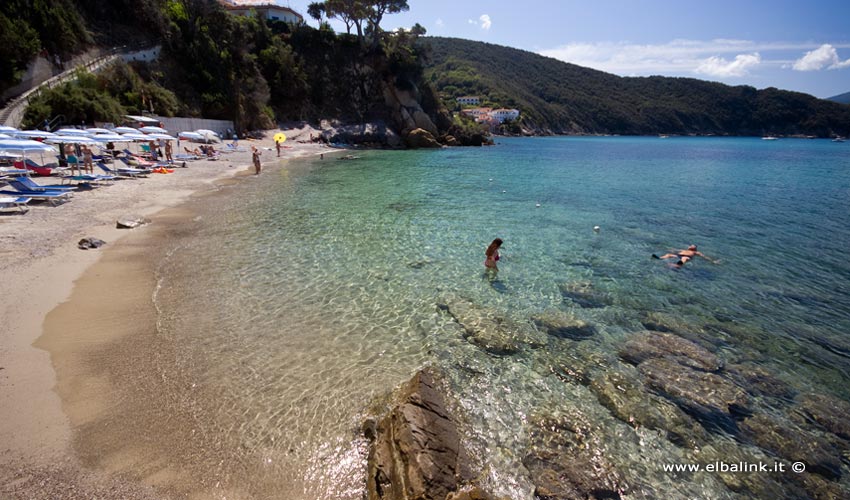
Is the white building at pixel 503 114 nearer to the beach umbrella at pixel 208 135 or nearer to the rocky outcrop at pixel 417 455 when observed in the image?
the beach umbrella at pixel 208 135

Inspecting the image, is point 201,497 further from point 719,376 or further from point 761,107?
point 761,107

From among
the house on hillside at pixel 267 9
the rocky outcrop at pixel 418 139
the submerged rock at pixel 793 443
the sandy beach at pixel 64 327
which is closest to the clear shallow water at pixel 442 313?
the sandy beach at pixel 64 327

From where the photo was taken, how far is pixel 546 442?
4.90 m

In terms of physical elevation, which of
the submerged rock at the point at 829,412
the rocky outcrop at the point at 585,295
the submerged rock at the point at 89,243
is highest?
the submerged rock at the point at 89,243

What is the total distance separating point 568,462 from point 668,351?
3.58 meters

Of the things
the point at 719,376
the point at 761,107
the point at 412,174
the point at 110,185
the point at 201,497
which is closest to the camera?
the point at 201,497

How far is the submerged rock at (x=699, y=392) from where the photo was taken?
5496 millimetres

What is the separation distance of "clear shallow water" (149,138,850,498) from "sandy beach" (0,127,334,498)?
2.87 feet

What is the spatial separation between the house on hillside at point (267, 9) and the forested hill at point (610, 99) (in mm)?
77637

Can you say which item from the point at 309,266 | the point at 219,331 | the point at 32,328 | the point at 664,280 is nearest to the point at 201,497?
the point at 219,331

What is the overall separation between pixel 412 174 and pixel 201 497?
90.6 ft

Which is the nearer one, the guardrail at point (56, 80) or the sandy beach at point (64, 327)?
the sandy beach at point (64, 327)

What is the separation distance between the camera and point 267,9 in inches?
2478


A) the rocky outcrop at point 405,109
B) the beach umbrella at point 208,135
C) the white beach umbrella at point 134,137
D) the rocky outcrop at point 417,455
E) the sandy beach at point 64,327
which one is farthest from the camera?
the rocky outcrop at point 405,109
